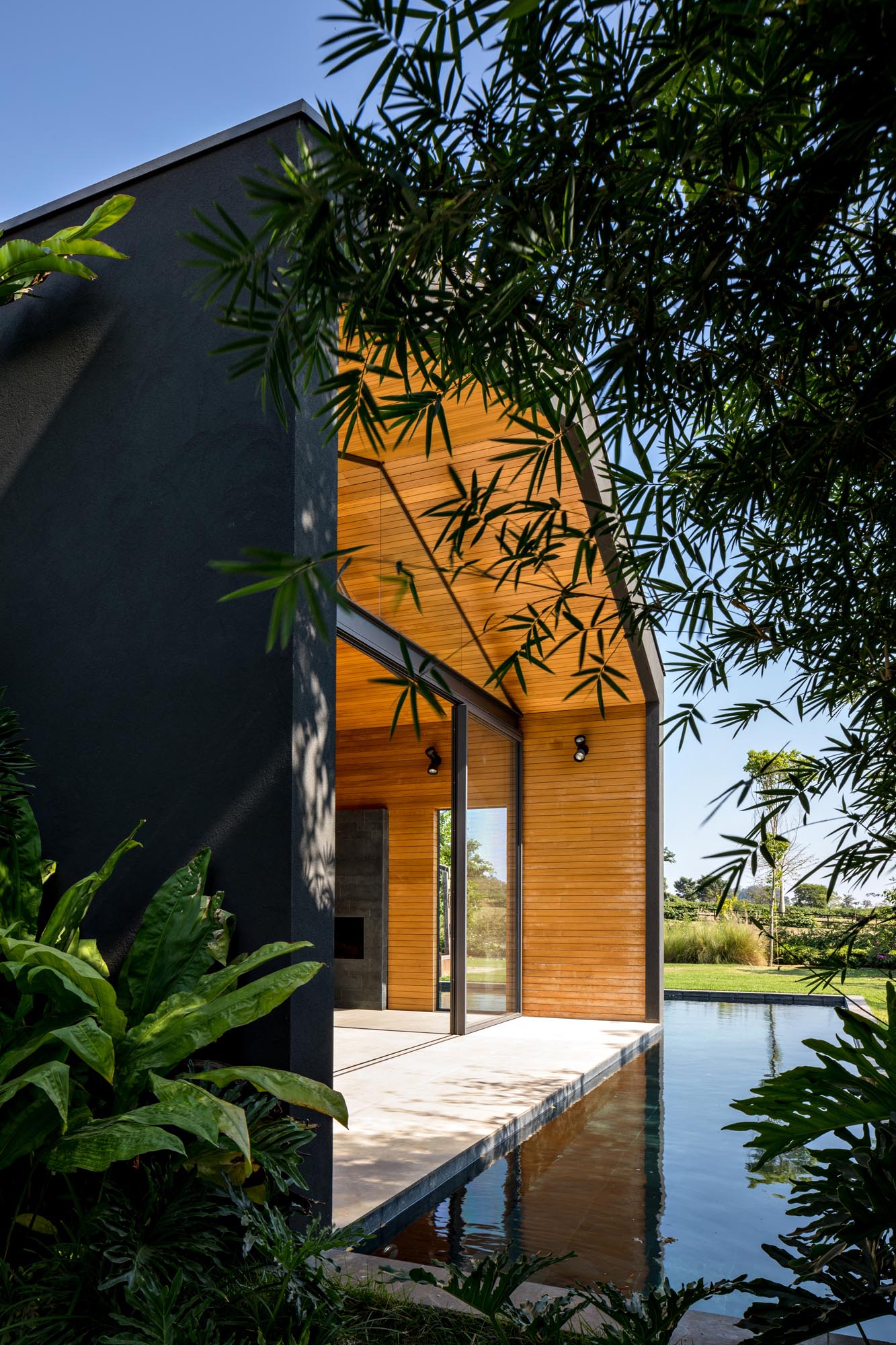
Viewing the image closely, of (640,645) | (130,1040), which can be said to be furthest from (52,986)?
(640,645)

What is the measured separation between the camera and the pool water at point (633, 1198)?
3.74m

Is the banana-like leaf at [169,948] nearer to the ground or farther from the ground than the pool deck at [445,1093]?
farther from the ground

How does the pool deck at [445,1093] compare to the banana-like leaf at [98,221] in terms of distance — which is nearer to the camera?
the banana-like leaf at [98,221]

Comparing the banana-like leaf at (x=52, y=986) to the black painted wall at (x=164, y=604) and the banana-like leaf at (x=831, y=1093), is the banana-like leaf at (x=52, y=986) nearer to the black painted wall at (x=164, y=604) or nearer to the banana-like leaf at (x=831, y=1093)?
the black painted wall at (x=164, y=604)

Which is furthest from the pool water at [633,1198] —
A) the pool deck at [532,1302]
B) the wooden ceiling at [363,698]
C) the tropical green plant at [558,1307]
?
the wooden ceiling at [363,698]

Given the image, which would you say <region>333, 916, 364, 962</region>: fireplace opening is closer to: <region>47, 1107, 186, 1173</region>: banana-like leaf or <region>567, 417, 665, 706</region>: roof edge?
<region>567, 417, 665, 706</region>: roof edge

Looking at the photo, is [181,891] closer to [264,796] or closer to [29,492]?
[264,796]

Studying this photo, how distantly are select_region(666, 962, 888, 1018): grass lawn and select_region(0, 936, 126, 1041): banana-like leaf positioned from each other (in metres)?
10.7

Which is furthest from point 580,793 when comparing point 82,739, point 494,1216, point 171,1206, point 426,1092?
point 171,1206

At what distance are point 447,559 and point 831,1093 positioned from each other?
17.2 feet

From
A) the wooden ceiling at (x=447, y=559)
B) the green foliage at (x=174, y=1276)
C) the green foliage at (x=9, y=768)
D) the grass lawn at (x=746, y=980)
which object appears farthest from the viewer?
the grass lawn at (x=746, y=980)

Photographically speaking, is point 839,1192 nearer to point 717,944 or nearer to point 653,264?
point 653,264

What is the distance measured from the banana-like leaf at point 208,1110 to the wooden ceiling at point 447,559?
4.24 m

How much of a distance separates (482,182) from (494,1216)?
4206 millimetres
